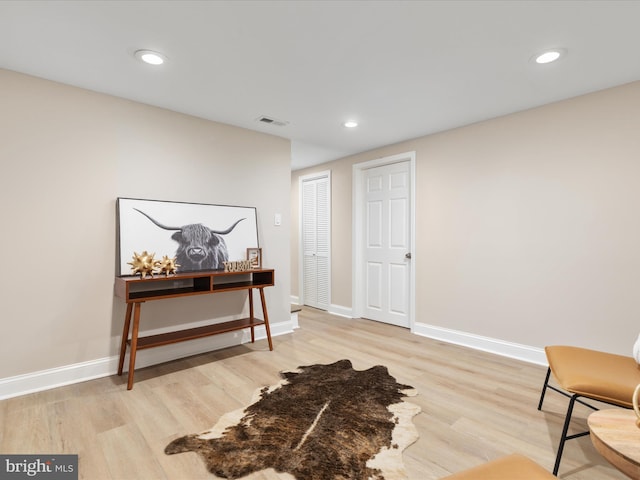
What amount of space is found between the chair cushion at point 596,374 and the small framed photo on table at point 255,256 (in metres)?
2.59

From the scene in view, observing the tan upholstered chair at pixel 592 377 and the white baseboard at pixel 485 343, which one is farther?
the white baseboard at pixel 485 343

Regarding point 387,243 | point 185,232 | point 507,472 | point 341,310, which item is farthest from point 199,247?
point 507,472

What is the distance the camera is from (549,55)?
7.28 feet

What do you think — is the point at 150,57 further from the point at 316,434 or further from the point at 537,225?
→ the point at 537,225

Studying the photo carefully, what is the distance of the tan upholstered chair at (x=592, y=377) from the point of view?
163cm

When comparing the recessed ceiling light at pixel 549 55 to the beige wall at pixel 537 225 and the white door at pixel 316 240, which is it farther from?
the white door at pixel 316 240

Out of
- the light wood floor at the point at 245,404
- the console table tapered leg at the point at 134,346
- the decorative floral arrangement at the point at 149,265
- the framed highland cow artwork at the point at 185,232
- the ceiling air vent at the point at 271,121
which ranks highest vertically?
the ceiling air vent at the point at 271,121

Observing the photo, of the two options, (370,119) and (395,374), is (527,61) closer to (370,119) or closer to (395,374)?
(370,119)

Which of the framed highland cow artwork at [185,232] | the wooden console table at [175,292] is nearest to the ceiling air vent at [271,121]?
the framed highland cow artwork at [185,232]

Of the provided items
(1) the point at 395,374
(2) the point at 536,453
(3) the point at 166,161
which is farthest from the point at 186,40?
(2) the point at 536,453

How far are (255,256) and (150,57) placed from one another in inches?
78.4

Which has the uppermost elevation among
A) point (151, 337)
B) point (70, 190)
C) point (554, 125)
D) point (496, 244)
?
point (554, 125)

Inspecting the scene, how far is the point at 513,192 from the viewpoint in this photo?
3258 millimetres

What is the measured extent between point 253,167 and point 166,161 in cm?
93
